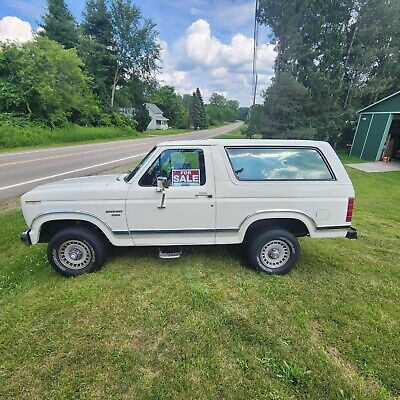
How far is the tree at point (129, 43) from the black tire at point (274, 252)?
3740cm

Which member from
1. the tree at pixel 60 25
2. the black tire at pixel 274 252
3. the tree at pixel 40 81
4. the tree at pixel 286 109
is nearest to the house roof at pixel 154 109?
the tree at pixel 60 25

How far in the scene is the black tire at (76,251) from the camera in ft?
11.3

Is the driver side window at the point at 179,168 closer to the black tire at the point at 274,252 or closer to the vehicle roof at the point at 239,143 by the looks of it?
the vehicle roof at the point at 239,143

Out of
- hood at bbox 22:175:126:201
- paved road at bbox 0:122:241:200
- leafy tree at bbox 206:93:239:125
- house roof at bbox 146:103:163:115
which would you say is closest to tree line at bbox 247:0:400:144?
paved road at bbox 0:122:241:200

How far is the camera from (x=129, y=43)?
120 feet

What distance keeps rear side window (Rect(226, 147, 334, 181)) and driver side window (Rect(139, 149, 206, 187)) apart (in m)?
0.44

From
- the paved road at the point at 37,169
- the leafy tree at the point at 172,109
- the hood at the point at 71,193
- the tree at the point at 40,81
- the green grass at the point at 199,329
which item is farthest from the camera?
the leafy tree at the point at 172,109

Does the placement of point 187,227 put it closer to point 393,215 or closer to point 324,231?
point 324,231

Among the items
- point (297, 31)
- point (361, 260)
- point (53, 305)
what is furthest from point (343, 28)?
point (53, 305)

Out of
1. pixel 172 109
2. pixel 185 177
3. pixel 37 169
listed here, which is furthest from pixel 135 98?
pixel 185 177

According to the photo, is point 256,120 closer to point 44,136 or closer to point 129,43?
point 44,136

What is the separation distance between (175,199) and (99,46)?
38.8 metres

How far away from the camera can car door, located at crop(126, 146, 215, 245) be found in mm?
3350

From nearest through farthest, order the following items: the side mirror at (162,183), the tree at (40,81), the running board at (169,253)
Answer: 1. the side mirror at (162,183)
2. the running board at (169,253)
3. the tree at (40,81)
